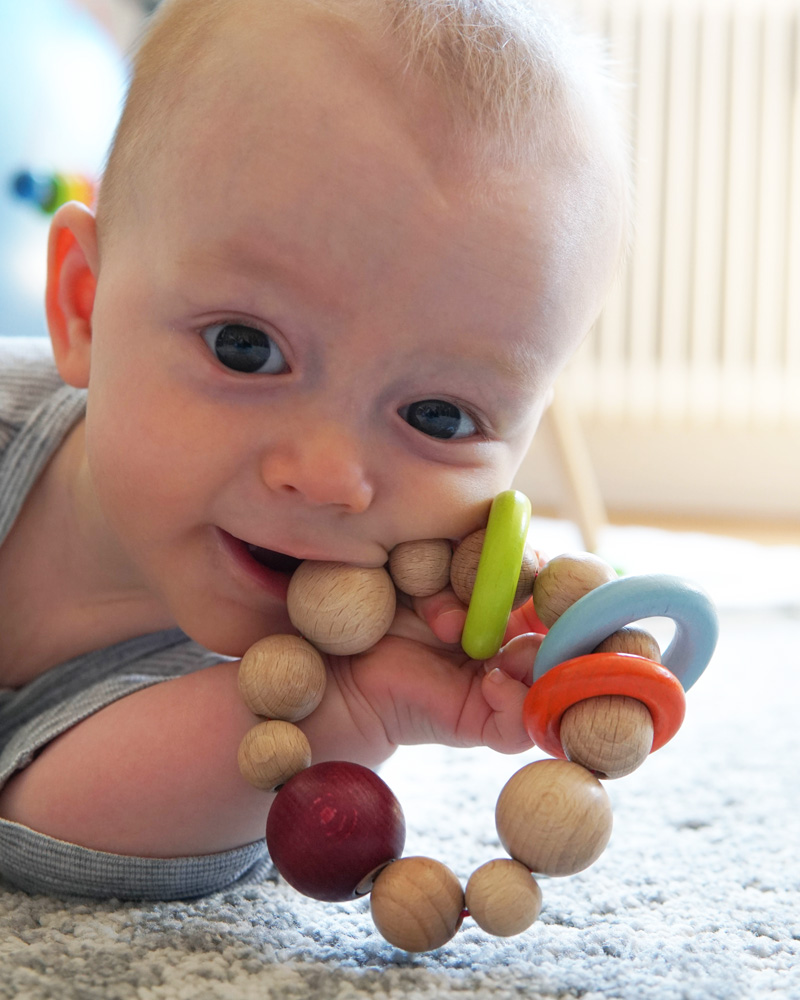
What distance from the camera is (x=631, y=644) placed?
0.49 metres

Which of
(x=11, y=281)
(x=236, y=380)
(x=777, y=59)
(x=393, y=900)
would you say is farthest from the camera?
(x=777, y=59)

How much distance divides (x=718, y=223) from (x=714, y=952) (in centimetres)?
239

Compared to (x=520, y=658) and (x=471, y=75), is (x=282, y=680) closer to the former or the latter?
(x=520, y=658)

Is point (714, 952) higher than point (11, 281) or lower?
lower

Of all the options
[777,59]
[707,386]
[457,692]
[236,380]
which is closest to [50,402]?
[236,380]

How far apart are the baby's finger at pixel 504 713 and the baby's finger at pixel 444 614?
28mm

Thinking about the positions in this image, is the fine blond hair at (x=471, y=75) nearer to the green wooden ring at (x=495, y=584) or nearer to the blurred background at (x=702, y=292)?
the green wooden ring at (x=495, y=584)

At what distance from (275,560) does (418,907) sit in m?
0.23

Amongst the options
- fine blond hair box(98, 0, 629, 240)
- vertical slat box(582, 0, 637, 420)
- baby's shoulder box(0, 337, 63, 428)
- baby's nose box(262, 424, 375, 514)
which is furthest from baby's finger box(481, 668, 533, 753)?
vertical slat box(582, 0, 637, 420)

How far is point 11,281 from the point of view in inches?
45.3

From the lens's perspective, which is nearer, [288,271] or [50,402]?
[288,271]

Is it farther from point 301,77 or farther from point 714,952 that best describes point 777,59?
point 714,952

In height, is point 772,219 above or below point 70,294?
above

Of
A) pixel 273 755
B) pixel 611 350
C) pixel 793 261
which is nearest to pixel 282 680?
pixel 273 755
